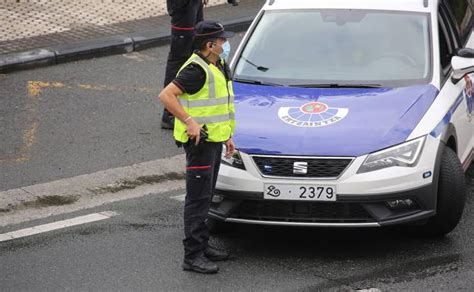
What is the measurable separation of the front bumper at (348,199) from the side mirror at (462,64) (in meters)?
1.10

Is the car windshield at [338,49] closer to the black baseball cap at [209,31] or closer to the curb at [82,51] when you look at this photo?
the black baseball cap at [209,31]

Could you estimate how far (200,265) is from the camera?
301 inches

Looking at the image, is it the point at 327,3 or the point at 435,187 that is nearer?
the point at 435,187

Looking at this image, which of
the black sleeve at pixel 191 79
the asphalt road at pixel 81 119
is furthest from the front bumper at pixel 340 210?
the asphalt road at pixel 81 119

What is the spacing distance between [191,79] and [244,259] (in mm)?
1362

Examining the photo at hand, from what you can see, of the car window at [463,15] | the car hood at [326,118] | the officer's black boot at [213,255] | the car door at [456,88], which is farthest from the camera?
the car window at [463,15]

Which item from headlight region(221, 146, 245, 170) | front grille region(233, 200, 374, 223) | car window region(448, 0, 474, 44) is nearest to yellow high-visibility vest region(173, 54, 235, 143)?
headlight region(221, 146, 245, 170)

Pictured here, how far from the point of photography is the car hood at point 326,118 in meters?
7.78

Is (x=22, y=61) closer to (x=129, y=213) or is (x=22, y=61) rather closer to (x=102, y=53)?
(x=102, y=53)

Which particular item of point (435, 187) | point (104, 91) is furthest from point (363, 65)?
point (104, 91)

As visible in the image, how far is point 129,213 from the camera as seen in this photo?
914cm

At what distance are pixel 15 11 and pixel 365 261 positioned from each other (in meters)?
8.90

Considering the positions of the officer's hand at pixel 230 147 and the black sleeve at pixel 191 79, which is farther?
the officer's hand at pixel 230 147

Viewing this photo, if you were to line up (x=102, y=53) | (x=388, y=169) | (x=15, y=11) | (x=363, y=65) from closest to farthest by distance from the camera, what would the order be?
1. (x=388, y=169)
2. (x=363, y=65)
3. (x=102, y=53)
4. (x=15, y=11)
